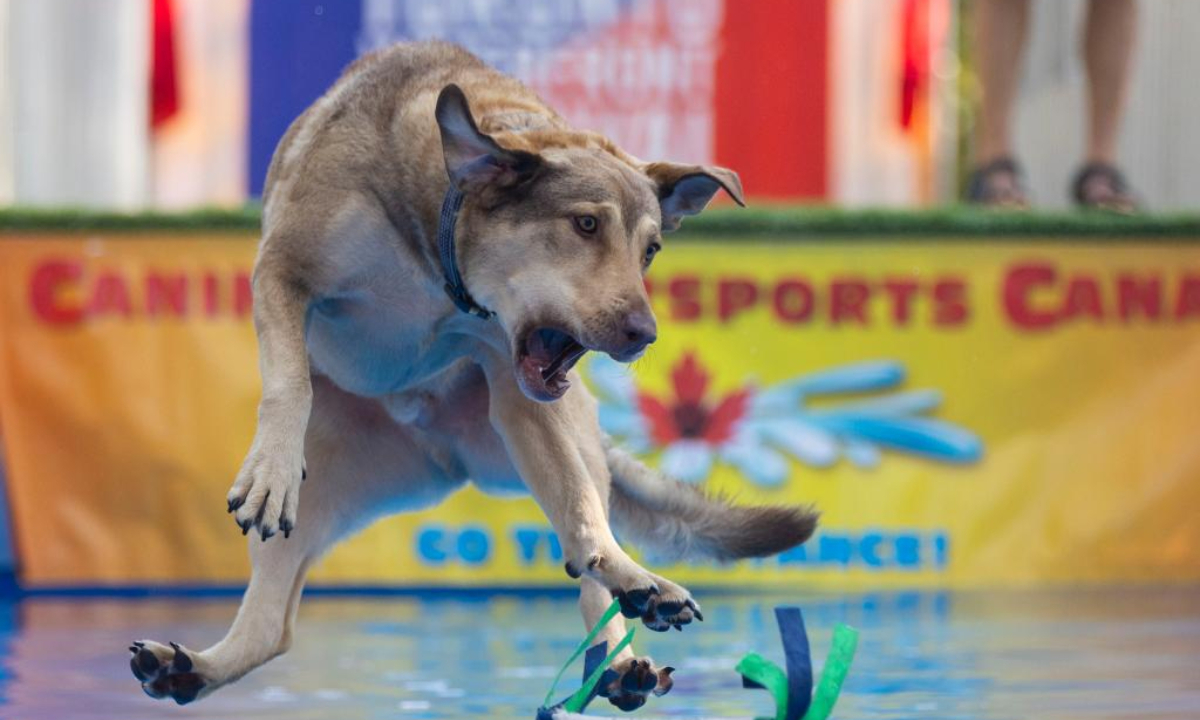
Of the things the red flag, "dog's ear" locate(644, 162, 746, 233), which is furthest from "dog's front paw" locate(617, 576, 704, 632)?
the red flag

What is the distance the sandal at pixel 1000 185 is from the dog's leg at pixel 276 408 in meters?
4.14

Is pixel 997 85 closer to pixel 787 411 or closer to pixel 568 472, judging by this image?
pixel 787 411

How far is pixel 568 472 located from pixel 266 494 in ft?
2.29

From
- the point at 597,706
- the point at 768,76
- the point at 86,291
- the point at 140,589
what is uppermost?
the point at 768,76

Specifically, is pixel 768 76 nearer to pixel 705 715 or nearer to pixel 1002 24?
pixel 1002 24

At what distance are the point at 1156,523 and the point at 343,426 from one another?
3.94 m

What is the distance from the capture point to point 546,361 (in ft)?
11.1

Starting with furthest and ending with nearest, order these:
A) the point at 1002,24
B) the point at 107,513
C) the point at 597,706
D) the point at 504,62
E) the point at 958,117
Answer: the point at 958,117, the point at 504,62, the point at 1002,24, the point at 107,513, the point at 597,706

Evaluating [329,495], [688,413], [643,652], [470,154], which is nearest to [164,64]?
[688,413]

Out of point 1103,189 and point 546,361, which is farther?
point 1103,189

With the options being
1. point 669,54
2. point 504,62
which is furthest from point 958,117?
point 504,62

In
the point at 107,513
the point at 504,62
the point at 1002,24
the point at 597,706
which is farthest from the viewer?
the point at 504,62

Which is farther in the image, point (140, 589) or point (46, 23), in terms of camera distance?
point (46, 23)

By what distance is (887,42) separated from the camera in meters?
9.52
